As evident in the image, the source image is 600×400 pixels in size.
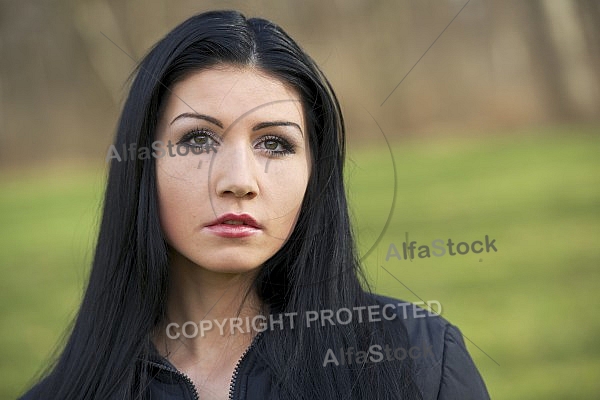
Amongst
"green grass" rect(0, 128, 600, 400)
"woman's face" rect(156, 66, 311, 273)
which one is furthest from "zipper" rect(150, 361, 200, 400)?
"green grass" rect(0, 128, 600, 400)

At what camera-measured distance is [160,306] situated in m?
1.81

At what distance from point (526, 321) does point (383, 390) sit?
296cm

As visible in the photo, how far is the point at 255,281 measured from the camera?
6.01 ft

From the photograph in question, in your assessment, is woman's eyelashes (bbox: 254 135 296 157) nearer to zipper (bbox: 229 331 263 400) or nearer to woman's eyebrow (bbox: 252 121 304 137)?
woman's eyebrow (bbox: 252 121 304 137)

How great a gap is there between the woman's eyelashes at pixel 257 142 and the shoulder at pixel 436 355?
416 mm

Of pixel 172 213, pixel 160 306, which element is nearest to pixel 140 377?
pixel 160 306

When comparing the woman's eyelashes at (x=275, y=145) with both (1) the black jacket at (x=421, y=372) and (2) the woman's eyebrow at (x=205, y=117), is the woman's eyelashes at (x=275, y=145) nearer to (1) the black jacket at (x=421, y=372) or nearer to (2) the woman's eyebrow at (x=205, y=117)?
(2) the woman's eyebrow at (x=205, y=117)

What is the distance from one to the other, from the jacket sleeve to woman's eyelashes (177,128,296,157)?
1.84ft

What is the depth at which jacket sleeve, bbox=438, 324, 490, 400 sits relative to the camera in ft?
5.82

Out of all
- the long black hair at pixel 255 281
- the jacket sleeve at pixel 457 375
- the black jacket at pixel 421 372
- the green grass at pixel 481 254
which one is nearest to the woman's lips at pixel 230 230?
the long black hair at pixel 255 281

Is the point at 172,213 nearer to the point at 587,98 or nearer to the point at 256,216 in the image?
the point at 256,216

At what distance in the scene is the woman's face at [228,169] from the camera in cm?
166

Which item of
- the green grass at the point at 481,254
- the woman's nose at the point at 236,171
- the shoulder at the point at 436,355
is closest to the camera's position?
the woman's nose at the point at 236,171

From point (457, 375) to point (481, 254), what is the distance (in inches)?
125
